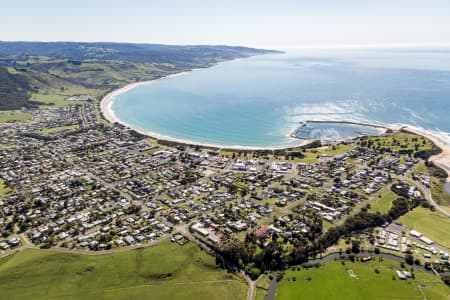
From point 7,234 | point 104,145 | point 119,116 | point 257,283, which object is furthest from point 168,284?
point 119,116

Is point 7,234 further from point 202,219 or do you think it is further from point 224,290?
point 224,290

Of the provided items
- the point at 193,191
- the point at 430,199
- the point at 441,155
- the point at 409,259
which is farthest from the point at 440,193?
the point at 193,191

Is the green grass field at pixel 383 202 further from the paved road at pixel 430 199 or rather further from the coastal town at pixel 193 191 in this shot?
the paved road at pixel 430 199

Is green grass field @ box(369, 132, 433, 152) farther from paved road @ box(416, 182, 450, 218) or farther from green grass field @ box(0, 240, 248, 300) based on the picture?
green grass field @ box(0, 240, 248, 300)

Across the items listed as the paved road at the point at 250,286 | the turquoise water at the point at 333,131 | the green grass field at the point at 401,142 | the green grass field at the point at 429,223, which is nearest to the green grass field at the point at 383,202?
the green grass field at the point at 429,223

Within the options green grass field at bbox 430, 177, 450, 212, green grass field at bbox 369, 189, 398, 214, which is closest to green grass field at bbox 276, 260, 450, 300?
green grass field at bbox 369, 189, 398, 214

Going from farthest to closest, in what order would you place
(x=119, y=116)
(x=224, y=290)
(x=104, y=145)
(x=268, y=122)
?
(x=119, y=116)
(x=268, y=122)
(x=104, y=145)
(x=224, y=290)
